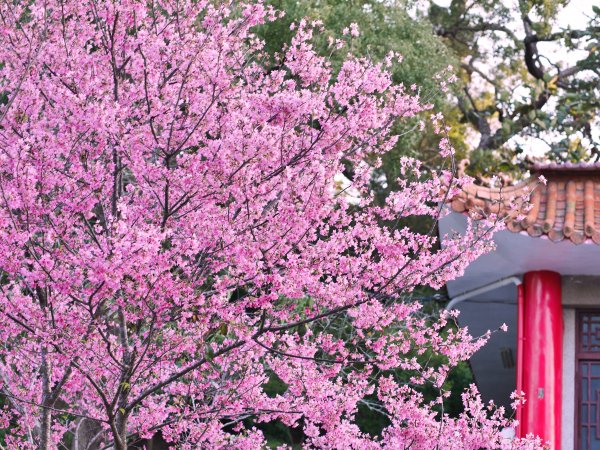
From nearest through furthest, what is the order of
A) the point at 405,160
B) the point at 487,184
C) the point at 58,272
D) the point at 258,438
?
1. the point at 58,272
2. the point at 405,160
3. the point at 258,438
4. the point at 487,184

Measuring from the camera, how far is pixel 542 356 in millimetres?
8367

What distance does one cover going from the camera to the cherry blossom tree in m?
5.06

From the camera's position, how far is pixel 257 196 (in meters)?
5.27

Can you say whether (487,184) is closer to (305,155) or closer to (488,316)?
(488,316)

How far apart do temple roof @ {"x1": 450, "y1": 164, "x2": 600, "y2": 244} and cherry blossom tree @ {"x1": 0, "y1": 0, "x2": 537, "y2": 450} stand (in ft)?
5.23

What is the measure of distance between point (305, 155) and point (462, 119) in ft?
52.5

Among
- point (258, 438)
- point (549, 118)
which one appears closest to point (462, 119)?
point (549, 118)

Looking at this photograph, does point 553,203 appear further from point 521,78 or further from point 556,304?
point 521,78

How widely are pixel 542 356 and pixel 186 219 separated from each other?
4.05m

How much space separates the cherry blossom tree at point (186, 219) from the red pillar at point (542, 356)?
205cm

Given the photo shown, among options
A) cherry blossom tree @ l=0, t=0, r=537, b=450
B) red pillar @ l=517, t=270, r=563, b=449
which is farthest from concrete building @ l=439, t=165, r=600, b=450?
cherry blossom tree @ l=0, t=0, r=537, b=450

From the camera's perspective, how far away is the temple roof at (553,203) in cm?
768

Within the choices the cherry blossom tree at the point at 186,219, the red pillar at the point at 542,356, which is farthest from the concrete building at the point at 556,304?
the cherry blossom tree at the point at 186,219

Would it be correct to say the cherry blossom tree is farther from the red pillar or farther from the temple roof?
the red pillar
